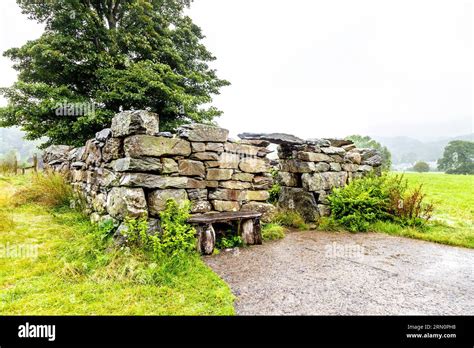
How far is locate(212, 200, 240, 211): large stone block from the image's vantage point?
5.07 metres

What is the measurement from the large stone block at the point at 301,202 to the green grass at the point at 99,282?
3.71m

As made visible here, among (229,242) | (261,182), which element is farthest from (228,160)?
(229,242)

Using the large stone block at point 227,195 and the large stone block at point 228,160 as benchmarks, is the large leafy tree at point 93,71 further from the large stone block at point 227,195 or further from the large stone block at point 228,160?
the large stone block at point 227,195

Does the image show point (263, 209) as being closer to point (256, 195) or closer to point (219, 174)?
point (256, 195)

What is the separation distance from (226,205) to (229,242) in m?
0.77

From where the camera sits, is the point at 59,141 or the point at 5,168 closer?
the point at 59,141

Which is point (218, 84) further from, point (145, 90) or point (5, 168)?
point (5, 168)

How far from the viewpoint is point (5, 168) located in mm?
12086

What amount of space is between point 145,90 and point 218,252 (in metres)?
8.88

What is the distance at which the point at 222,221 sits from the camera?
4711 mm

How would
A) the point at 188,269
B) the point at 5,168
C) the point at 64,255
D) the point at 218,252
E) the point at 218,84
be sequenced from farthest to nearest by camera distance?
the point at 218,84
the point at 5,168
the point at 218,252
the point at 64,255
the point at 188,269

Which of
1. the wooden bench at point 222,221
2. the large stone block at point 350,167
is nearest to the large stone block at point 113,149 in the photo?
the wooden bench at point 222,221

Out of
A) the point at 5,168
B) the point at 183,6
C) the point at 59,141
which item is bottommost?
the point at 5,168
